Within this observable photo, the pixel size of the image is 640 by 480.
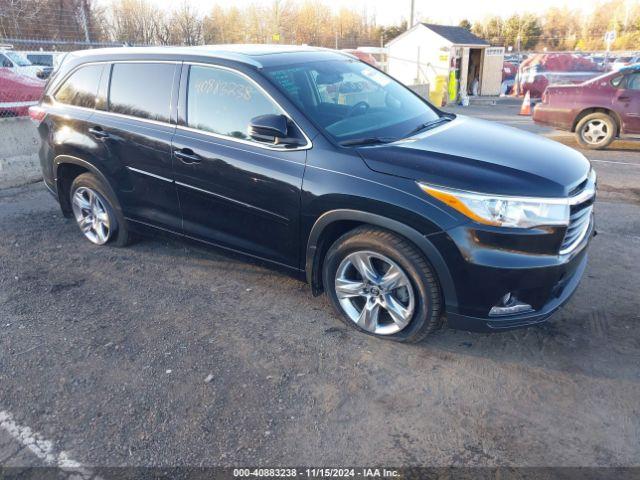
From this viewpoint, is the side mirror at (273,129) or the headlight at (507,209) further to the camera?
the side mirror at (273,129)

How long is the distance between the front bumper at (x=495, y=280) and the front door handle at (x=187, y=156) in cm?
190

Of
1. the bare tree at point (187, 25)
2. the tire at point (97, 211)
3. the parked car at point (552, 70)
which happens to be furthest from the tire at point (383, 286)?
the bare tree at point (187, 25)

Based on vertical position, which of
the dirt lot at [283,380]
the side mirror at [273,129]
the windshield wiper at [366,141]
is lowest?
the dirt lot at [283,380]

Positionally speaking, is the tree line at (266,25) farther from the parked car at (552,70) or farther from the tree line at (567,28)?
the parked car at (552,70)

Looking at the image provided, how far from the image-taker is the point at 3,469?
2480mm

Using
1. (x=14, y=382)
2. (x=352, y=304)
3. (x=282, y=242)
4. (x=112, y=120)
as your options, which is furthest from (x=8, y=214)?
(x=352, y=304)

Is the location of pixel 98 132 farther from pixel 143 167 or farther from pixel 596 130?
pixel 596 130

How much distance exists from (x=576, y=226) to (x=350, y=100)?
184 centimetres

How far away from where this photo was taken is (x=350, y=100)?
3896 mm

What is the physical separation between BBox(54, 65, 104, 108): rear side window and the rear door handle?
258mm

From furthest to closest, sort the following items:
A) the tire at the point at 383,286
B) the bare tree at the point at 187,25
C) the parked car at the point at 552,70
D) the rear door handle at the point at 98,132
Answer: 1. the bare tree at the point at 187,25
2. the parked car at the point at 552,70
3. the rear door handle at the point at 98,132
4. the tire at the point at 383,286

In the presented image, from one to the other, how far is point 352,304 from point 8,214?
16.3 feet

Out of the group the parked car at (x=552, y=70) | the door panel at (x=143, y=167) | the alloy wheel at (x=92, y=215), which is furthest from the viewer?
the parked car at (x=552, y=70)

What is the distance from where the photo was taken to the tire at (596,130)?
927 cm
